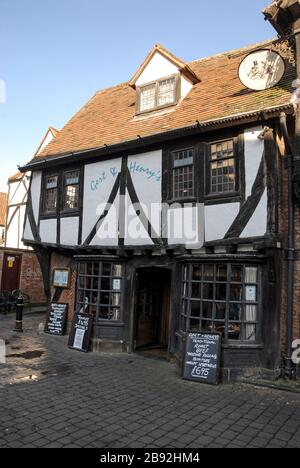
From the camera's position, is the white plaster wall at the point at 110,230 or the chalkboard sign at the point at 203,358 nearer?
the chalkboard sign at the point at 203,358

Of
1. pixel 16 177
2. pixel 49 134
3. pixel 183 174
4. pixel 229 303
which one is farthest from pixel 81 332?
pixel 16 177

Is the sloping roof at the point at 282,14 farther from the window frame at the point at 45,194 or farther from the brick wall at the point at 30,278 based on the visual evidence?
the brick wall at the point at 30,278

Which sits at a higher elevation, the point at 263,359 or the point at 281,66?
the point at 281,66

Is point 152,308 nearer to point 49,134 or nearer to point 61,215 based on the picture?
point 61,215

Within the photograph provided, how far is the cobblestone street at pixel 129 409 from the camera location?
16.5ft

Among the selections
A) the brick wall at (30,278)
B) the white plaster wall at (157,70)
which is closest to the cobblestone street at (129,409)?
the white plaster wall at (157,70)

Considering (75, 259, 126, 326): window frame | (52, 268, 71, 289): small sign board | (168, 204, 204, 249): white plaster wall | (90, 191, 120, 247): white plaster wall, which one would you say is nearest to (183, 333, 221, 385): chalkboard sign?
(168, 204, 204, 249): white plaster wall

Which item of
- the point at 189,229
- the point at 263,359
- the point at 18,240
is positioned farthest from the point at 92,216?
the point at 18,240

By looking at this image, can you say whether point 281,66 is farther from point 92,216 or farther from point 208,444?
point 208,444

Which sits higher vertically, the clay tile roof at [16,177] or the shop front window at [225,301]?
the clay tile roof at [16,177]

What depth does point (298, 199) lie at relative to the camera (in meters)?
8.13

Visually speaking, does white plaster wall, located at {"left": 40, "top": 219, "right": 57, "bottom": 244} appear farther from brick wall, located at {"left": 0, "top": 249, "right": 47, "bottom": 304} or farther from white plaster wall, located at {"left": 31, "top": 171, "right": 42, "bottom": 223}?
brick wall, located at {"left": 0, "top": 249, "right": 47, "bottom": 304}

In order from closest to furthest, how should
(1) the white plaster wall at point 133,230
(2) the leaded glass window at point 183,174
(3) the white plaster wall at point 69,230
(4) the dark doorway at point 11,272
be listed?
(2) the leaded glass window at point 183,174 → (1) the white plaster wall at point 133,230 → (3) the white plaster wall at point 69,230 → (4) the dark doorway at point 11,272

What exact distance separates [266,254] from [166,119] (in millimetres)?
4916
